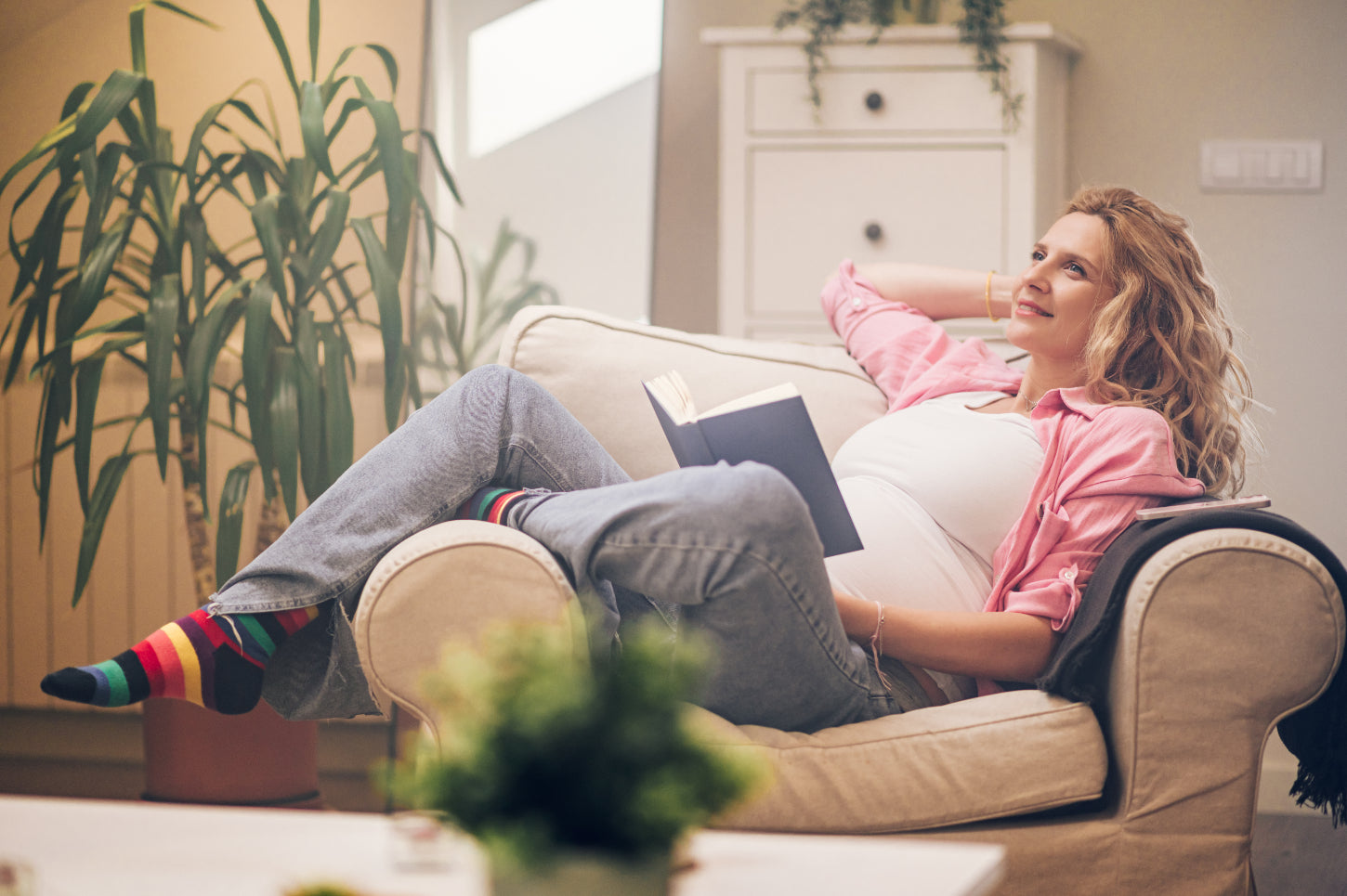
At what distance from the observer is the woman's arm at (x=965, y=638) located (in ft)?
3.97

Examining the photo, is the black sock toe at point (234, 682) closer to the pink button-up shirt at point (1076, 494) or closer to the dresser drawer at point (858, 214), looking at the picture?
the pink button-up shirt at point (1076, 494)

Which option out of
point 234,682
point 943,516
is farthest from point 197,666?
point 943,516

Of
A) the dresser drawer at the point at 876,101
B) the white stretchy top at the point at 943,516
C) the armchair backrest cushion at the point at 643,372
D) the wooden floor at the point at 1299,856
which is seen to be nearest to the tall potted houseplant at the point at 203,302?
the armchair backrest cushion at the point at 643,372

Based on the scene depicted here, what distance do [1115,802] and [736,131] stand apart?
1.53 m

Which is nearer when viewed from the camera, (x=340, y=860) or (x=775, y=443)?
(x=340, y=860)

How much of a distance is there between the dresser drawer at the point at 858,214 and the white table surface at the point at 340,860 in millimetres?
1678

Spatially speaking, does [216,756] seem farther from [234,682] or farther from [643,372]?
[643,372]

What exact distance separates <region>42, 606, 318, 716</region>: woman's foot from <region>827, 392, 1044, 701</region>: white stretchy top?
2.15 feet

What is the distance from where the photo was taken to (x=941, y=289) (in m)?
1.83

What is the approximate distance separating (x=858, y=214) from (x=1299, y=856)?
136 cm

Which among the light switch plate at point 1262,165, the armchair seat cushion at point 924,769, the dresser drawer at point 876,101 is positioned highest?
the dresser drawer at point 876,101

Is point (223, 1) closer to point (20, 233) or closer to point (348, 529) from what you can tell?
point (20, 233)

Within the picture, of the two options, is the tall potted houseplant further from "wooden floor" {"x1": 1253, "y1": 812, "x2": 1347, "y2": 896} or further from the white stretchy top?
"wooden floor" {"x1": 1253, "y1": 812, "x2": 1347, "y2": 896}

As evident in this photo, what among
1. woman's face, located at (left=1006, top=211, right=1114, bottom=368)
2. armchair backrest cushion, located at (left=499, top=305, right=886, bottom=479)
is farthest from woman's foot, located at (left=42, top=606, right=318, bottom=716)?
woman's face, located at (left=1006, top=211, right=1114, bottom=368)
